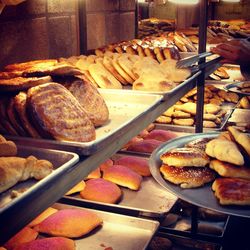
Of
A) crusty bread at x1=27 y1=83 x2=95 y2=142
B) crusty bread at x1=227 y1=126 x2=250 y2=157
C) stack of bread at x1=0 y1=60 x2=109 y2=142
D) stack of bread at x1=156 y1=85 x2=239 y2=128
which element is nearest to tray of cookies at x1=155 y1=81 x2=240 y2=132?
stack of bread at x1=156 y1=85 x2=239 y2=128

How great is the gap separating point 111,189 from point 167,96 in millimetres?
567

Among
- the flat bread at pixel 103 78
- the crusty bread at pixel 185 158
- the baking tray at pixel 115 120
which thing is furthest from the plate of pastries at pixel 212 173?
the flat bread at pixel 103 78

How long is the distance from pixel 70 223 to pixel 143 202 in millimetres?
392

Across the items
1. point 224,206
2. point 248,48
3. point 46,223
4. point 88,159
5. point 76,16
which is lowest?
point 46,223

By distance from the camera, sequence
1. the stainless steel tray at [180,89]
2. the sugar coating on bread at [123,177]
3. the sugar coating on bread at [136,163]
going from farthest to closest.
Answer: the sugar coating on bread at [136,163] → the sugar coating on bread at [123,177] → the stainless steel tray at [180,89]

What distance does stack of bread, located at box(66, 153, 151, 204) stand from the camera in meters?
2.04

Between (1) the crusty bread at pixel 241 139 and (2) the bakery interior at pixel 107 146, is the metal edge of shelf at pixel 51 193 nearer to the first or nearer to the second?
(2) the bakery interior at pixel 107 146

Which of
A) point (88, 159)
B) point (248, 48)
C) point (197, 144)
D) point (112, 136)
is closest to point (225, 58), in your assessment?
point (248, 48)

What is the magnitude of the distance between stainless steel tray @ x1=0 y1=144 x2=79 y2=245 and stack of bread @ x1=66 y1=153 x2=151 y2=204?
0.76 m

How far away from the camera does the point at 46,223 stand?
6.07ft

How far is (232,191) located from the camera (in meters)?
1.51

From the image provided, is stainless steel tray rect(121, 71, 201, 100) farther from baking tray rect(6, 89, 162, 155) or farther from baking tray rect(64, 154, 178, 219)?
baking tray rect(64, 154, 178, 219)

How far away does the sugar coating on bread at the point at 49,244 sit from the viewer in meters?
1.66

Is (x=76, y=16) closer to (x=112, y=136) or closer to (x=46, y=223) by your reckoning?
(x=46, y=223)
